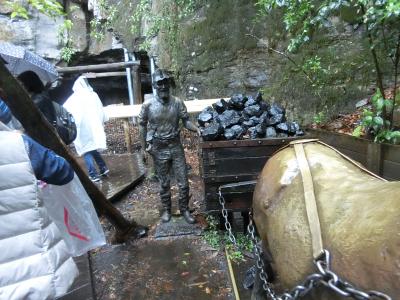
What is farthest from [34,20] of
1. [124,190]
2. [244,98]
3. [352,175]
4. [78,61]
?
[352,175]

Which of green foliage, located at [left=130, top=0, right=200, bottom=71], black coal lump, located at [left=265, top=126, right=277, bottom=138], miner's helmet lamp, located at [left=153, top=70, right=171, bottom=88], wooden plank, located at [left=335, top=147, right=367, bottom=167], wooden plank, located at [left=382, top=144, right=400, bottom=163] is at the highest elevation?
green foliage, located at [left=130, top=0, right=200, bottom=71]

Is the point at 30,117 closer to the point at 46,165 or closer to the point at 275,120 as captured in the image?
the point at 46,165

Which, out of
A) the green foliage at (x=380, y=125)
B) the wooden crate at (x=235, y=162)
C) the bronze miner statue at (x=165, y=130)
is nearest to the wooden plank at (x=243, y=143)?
the wooden crate at (x=235, y=162)

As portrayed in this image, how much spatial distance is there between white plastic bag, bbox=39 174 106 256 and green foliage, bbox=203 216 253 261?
1.82m

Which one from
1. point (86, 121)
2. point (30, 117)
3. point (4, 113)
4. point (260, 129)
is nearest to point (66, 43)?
point (86, 121)

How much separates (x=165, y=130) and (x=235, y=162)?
3.88 ft

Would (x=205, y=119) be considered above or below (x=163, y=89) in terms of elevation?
below

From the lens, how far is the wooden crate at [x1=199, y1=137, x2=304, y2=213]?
4672 mm

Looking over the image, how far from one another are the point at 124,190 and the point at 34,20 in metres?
9.92

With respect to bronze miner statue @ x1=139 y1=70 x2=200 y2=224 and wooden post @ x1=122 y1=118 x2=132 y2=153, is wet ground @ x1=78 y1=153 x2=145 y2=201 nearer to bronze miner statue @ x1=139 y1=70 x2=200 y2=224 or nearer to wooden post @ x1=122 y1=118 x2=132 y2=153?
wooden post @ x1=122 y1=118 x2=132 y2=153

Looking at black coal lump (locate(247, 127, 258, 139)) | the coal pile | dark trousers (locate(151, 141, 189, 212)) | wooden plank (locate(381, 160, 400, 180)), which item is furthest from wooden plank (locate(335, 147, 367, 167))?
dark trousers (locate(151, 141, 189, 212))

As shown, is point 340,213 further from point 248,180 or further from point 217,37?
point 217,37

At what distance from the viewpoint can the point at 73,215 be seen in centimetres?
311

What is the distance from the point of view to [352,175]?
2.15 metres
